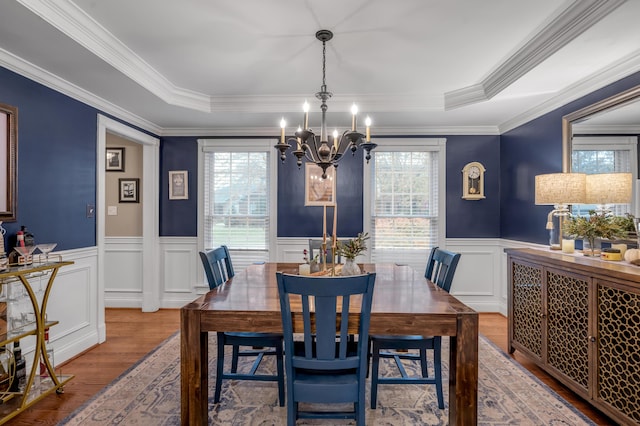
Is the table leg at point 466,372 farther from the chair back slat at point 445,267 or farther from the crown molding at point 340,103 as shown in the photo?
the crown molding at point 340,103

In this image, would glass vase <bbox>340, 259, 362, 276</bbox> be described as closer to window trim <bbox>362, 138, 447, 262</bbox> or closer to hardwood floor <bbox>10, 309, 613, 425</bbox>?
hardwood floor <bbox>10, 309, 613, 425</bbox>

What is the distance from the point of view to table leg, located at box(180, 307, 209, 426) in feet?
5.98

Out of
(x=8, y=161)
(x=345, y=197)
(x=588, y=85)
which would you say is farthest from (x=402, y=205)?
(x=8, y=161)

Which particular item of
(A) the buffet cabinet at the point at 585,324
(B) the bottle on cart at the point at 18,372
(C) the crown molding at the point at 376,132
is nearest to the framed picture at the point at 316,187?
(C) the crown molding at the point at 376,132

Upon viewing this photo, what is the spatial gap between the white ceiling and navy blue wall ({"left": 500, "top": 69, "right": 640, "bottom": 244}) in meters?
0.12

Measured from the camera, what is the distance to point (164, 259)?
4.70 metres

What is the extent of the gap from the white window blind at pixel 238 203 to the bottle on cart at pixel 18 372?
7.89ft

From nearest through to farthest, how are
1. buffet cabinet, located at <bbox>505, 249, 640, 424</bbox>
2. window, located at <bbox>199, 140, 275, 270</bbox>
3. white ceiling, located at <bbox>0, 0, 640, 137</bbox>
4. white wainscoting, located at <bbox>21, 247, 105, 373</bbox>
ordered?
buffet cabinet, located at <bbox>505, 249, 640, 424</bbox> < white ceiling, located at <bbox>0, 0, 640, 137</bbox> < white wainscoting, located at <bbox>21, 247, 105, 373</bbox> < window, located at <bbox>199, 140, 275, 270</bbox>

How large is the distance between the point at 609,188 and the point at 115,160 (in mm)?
5478

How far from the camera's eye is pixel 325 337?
5.47ft

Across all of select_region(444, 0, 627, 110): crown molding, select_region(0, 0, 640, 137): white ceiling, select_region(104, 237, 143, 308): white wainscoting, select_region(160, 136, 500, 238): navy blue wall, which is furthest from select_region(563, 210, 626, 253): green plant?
select_region(104, 237, 143, 308): white wainscoting

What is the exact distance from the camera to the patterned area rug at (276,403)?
85.4 inches

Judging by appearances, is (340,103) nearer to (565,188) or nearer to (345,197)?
(345,197)

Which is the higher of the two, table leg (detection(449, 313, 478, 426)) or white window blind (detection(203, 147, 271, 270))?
white window blind (detection(203, 147, 271, 270))
